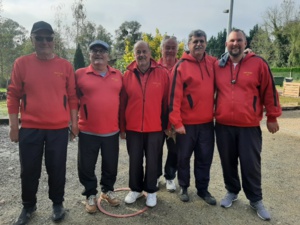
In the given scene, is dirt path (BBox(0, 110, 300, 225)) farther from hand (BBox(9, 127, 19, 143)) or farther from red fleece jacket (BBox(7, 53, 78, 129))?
red fleece jacket (BBox(7, 53, 78, 129))

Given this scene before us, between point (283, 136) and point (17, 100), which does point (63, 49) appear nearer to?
point (283, 136)

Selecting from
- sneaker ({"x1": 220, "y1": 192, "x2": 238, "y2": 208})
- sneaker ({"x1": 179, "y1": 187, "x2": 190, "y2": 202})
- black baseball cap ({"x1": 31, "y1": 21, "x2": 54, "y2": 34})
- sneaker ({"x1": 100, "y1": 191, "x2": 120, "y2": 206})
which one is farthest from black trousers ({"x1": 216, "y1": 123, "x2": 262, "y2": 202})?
black baseball cap ({"x1": 31, "y1": 21, "x2": 54, "y2": 34})

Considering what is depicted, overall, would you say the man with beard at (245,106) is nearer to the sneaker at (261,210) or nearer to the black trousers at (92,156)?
the sneaker at (261,210)

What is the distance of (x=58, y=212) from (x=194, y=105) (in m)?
2.10

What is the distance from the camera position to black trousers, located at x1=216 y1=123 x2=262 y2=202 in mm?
3443

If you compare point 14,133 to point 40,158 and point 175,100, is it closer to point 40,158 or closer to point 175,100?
point 40,158

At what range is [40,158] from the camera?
125 inches

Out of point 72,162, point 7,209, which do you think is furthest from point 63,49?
point 7,209

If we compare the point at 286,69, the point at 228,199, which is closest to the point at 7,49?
the point at 228,199

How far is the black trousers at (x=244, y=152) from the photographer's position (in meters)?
3.44

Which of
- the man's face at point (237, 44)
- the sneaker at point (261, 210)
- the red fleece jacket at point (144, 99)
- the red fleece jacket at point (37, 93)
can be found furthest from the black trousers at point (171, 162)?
the red fleece jacket at point (37, 93)

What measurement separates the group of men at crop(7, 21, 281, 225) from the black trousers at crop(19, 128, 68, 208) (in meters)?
0.01

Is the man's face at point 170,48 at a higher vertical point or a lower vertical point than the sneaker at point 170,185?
higher

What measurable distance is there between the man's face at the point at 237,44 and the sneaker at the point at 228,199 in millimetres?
1848
